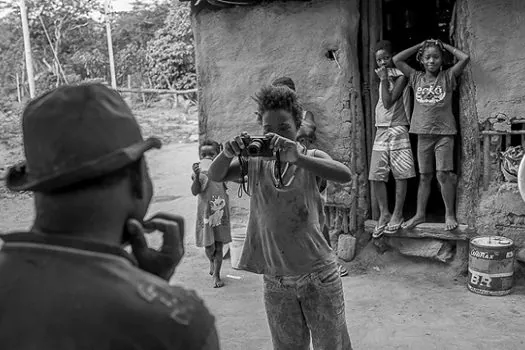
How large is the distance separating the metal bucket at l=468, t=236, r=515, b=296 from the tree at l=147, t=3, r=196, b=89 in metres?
16.9

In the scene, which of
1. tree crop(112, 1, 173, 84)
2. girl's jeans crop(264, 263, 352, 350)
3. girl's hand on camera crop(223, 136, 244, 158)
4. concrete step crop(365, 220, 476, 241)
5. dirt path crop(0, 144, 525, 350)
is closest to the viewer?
girl's hand on camera crop(223, 136, 244, 158)

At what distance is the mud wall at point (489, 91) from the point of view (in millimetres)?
5020

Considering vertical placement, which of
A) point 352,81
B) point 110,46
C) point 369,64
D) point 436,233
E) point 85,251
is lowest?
point 436,233

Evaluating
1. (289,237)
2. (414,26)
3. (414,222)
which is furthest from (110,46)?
(289,237)

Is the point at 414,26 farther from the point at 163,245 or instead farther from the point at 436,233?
the point at 163,245

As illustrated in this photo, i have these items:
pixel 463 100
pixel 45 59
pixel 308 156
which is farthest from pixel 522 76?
pixel 45 59

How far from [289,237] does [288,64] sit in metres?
3.28

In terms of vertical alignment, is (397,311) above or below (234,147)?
below

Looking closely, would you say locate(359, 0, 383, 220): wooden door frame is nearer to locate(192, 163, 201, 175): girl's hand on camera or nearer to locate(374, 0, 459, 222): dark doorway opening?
locate(374, 0, 459, 222): dark doorway opening

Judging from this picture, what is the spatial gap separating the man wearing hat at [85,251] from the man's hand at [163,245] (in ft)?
0.14

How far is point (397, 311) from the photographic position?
4.83 m

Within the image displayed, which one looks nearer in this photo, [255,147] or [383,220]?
[255,147]

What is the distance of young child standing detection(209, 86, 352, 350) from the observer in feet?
9.35

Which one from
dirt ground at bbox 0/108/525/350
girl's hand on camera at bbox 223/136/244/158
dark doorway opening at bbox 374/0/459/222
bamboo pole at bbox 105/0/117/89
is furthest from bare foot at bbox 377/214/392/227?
bamboo pole at bbox 105/0/117/89
